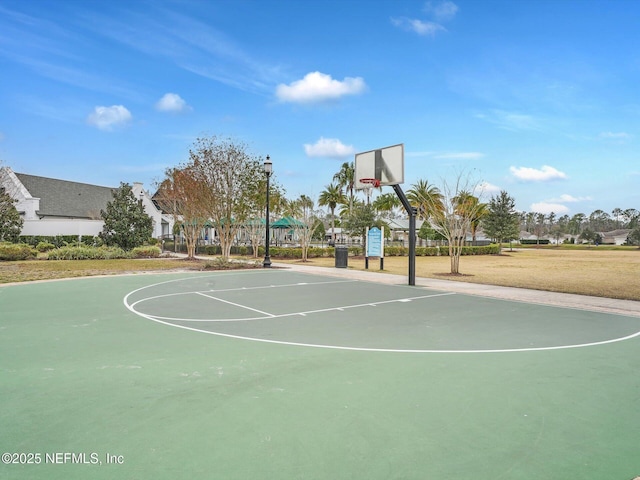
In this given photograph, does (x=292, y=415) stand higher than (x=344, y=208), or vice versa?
(x=344, y=208)

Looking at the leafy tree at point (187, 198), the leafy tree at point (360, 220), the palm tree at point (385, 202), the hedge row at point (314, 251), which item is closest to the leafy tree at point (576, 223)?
the palm tree at point (385, 202)

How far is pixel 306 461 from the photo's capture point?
117 inches

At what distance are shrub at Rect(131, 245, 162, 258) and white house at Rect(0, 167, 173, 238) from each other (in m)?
5.21

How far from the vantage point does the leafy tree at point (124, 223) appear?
2902 centimetres

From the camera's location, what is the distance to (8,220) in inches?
1126

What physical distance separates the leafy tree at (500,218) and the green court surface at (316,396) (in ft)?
144

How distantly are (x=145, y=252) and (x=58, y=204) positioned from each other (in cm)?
1835

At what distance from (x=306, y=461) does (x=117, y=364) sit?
11.0 ft

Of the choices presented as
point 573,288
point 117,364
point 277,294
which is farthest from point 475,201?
point 117,364

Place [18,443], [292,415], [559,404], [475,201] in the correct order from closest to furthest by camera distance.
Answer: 1. [18,443]
2. [292,415]
3. [559,404]
4. [475,201]

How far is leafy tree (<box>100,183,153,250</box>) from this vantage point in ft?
95.2

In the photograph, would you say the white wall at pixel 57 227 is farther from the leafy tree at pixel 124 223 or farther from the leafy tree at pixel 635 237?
the leafy tree at pixel 635 237

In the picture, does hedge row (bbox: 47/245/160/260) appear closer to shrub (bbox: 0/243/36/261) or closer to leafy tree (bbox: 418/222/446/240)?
shrub (bbox: 0/243/36/261)

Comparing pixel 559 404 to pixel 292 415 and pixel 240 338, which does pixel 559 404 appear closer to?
pixel 292 415
